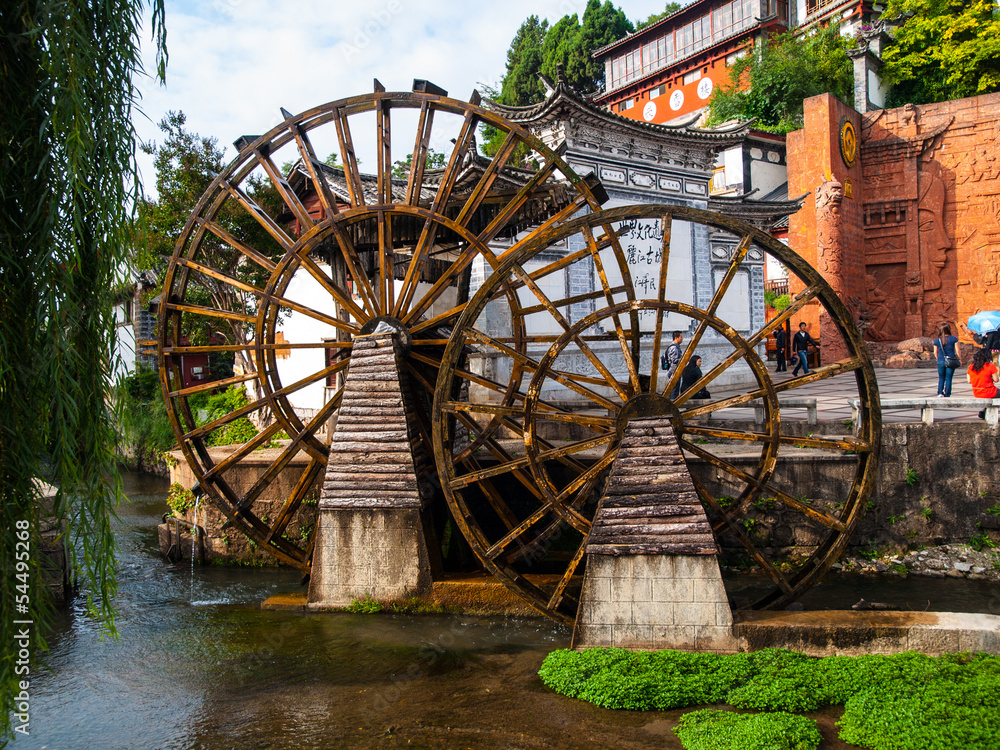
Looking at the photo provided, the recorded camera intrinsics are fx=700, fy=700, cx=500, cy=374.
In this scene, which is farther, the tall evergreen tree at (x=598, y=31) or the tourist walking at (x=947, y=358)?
the tall evergreen tree at (x=598, y=31)

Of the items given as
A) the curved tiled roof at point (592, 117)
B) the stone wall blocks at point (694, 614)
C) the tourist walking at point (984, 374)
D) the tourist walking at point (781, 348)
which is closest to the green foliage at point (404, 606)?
the stone wall blocks at point (694, 614)

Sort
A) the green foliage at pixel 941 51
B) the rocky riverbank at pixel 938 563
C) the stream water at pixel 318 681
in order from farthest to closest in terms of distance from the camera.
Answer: the green foliage at pixel 941 51, the rocky riverbank at pixel 938 563, the stream water at pixel 318 681

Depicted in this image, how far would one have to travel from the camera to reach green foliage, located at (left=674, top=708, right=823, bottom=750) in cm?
422

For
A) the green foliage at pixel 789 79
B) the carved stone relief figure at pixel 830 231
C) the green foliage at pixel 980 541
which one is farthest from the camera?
the green foliage at pixel 789 79

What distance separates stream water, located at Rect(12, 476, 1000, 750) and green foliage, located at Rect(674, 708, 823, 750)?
0.42 ft

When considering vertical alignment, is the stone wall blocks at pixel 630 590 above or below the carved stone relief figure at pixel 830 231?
below

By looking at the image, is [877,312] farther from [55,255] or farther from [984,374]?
[55,255]

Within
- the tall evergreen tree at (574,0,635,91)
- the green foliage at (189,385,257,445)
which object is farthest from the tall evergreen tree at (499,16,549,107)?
the green foliage at (189,385,257,445)

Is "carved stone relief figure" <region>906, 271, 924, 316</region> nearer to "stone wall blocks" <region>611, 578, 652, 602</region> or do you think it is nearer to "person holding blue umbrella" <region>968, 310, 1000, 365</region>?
"person holding blue umbrella" <region>968, 310, 1000, 365</region>

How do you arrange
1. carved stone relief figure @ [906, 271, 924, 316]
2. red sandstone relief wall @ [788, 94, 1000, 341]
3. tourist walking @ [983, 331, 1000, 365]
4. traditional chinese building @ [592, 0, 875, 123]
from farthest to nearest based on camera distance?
1. traditional chinese building @ [592, 0, 875, 123]
2. carved stone relief figure @ [906, 271, 924, 316]
3. red sandstone relief wall @ [788, 94, 1000, 341]
4. tourist walking @ [983, 331, 1000, 365]

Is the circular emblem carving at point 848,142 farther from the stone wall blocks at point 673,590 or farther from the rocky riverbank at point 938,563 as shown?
the stone wall blocks at point 673,590

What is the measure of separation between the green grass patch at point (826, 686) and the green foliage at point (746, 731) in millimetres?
137

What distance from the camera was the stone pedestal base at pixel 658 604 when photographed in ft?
17.5

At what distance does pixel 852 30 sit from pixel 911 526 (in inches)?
952
